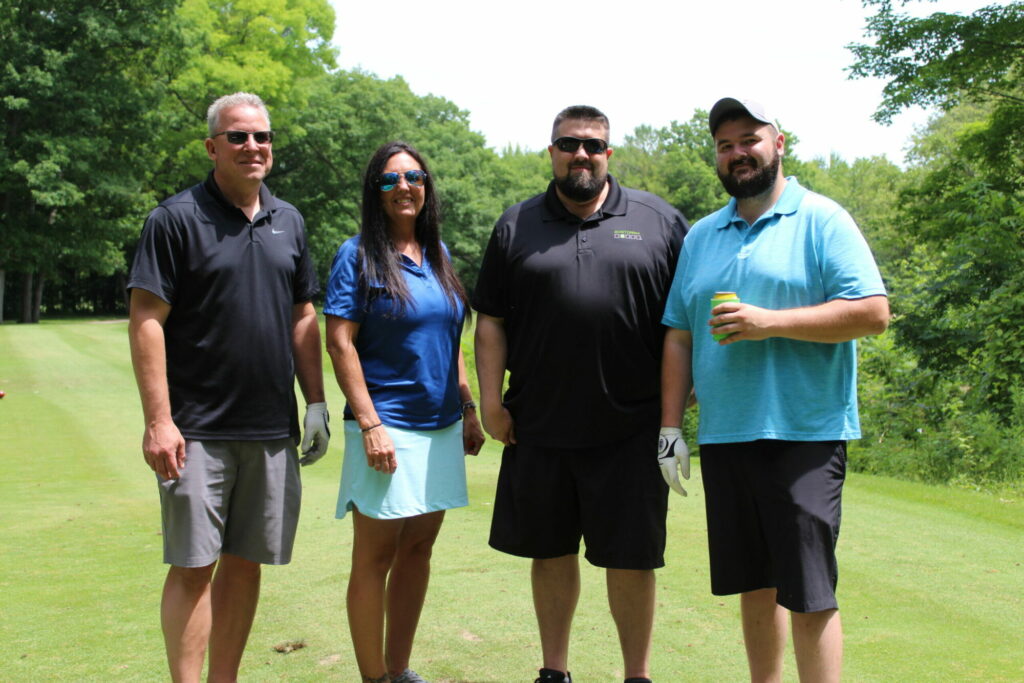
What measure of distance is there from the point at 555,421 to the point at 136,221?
35.4 m

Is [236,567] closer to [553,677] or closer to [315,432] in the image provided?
[315,432]

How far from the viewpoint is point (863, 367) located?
13.1 meters

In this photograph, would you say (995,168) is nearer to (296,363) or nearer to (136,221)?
(296,363)

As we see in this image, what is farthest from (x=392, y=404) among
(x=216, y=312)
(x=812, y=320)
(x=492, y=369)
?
(x=812, y=320)

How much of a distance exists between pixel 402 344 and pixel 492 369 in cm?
40

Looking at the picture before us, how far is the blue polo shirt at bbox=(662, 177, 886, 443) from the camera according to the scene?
3055mm

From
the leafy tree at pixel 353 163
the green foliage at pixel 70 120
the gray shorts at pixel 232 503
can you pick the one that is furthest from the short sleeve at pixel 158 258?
the leafy tree at pixel 353 163

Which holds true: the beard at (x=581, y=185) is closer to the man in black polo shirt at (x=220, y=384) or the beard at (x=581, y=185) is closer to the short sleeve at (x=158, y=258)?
the man in black polo shirt at (x=220, y=384)

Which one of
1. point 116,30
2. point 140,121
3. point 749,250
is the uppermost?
point 116,30

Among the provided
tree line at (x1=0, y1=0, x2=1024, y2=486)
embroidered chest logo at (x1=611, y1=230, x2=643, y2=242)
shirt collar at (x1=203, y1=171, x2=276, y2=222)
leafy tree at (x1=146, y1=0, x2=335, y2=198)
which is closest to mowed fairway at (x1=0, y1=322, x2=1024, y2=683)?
Result: embroidered chest logo at (x1=611, y1=230, x2=643, y2=242)

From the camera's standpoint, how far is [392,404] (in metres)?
3.66

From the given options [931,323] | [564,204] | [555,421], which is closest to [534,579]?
[555,421]

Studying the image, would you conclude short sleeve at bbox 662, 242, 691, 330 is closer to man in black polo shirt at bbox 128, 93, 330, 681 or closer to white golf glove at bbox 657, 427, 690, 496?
white golf glove at bbox 657, 427, 690, 496

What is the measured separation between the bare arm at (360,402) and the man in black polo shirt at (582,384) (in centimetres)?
46
